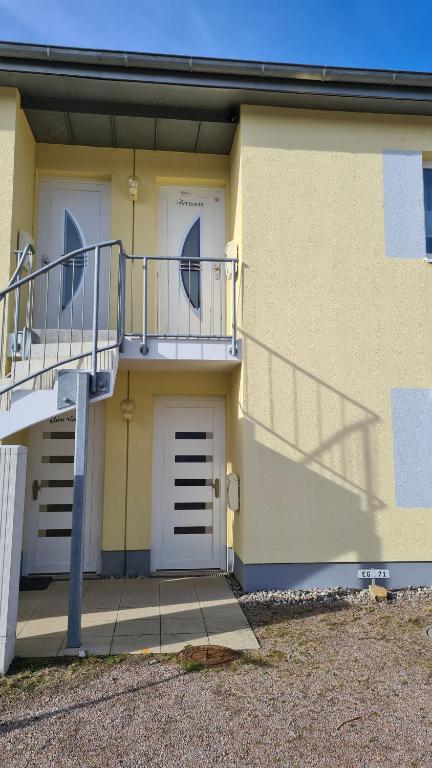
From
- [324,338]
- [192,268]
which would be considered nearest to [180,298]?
[192,268]

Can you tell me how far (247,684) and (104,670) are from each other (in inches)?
42.7

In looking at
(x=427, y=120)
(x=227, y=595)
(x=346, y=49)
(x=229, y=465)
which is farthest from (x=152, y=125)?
(x=227, y=595)

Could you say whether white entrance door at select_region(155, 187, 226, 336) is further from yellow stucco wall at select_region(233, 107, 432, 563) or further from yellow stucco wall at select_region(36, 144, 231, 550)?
yellow stucco wall at select_region(233, 107, 432, 563)

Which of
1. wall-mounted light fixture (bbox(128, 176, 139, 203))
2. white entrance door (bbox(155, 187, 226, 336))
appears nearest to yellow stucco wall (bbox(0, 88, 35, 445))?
wall-mounted light fixture (bbox(128, 176, 139, 203))

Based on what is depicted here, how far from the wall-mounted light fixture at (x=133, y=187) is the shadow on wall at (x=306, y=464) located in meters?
2.63

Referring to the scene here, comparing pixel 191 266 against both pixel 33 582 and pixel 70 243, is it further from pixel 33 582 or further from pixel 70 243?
pixel 33 582

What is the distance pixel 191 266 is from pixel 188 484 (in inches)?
115

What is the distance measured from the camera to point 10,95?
6266 millimetres

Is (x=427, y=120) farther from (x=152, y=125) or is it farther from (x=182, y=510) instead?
(x=182, y=510)

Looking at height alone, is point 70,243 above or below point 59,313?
above

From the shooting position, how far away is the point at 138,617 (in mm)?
5324

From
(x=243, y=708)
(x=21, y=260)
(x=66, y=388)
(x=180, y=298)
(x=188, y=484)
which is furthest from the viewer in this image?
(x=180, y=298)

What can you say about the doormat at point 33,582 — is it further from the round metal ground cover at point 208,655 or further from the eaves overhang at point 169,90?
the eaves overhang at point 169,90

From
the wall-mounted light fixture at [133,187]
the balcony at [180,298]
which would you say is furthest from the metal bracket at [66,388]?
the wall-mounted light fixture at [133,187]
